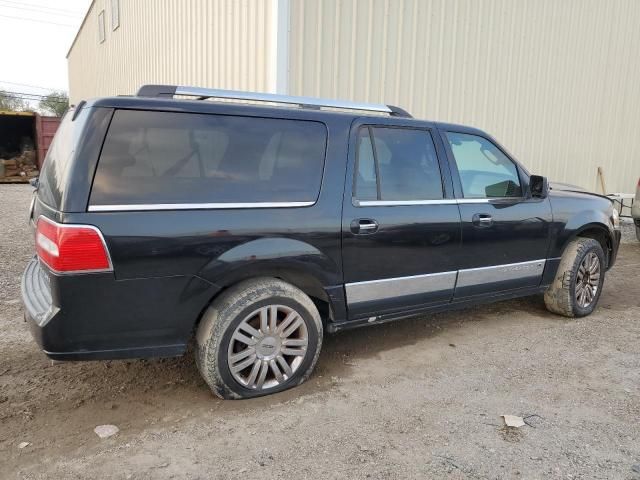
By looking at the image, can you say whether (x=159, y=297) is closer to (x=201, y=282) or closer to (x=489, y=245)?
(x=201, y=282)

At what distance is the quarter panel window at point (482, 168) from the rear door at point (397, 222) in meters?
0.21

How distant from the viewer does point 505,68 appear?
8.98 m

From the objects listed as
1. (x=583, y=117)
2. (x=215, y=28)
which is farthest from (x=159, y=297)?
(x=583, y=117)

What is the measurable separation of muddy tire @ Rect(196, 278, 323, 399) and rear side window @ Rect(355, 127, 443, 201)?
868mm

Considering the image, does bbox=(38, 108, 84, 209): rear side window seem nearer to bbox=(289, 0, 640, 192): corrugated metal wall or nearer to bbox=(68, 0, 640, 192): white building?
bbox=(68, 0, 640, 192): white building

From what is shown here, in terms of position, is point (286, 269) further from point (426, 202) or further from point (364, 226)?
point (426, 202)

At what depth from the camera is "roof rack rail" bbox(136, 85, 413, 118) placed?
121 inches

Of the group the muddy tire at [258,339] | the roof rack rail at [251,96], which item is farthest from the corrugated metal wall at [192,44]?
the muddy tire at [258,339]

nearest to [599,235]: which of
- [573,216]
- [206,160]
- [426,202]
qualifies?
[573,216]

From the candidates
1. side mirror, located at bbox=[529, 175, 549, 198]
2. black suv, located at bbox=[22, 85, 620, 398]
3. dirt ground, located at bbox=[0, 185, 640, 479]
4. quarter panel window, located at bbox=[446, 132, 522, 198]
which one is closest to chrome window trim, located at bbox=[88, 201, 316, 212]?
black suv, located at bbox=[22, 85, 620, 398]

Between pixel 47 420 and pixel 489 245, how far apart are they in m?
3.24

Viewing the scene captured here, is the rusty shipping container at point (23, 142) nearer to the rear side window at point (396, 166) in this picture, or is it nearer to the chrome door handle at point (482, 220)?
the rear side window at point (396, 166)

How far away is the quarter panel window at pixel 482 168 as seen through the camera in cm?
401

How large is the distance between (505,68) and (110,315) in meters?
8.36
